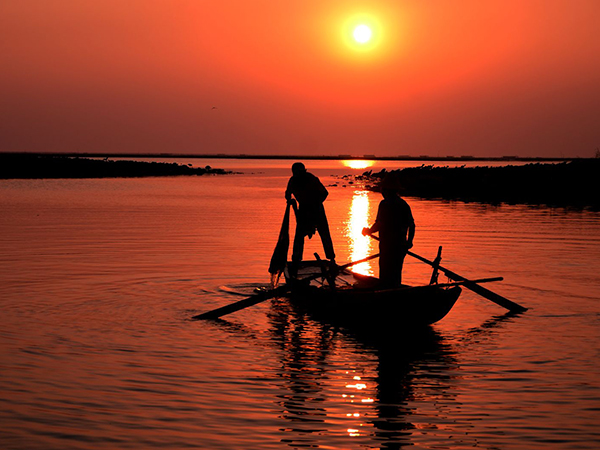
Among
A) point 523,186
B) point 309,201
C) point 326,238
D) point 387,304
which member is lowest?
point 387,304

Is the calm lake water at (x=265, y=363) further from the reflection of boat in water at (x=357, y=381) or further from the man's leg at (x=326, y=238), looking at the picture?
the man's leg at (x=326, y=238)

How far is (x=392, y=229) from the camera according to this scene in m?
13.9

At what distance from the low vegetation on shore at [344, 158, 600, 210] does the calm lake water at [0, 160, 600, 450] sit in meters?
33.0

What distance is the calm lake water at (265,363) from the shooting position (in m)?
8.60

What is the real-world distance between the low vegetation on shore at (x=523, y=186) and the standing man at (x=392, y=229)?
1502 inches

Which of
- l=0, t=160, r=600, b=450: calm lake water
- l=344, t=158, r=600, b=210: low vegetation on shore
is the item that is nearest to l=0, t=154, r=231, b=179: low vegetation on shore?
l=344, t=158, r=600, b=210: low vegetation on shore

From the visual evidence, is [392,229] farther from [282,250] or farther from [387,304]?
[282,250]

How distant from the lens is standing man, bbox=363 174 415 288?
13852mm

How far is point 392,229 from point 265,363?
3.69 metres

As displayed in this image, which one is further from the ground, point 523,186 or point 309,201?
point 309,201

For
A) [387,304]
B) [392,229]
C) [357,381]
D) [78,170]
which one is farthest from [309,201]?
[78,170]

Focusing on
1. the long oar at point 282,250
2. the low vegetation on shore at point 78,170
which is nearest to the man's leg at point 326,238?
the long oar at point 282,250

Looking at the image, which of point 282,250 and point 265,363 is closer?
point 265,363

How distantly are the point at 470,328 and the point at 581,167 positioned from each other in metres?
57.5
